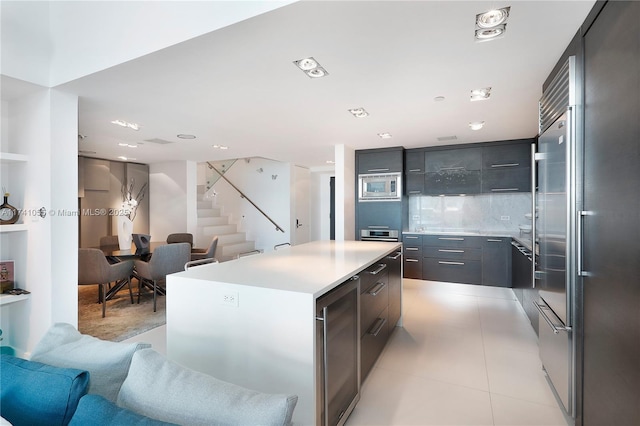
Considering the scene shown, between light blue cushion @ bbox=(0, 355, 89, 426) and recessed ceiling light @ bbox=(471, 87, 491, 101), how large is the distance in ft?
9.85

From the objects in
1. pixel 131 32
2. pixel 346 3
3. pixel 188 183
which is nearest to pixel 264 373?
pixel 346 3

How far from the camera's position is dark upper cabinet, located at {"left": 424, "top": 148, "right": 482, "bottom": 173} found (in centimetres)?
471

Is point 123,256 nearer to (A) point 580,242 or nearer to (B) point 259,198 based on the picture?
(B) point 259,198

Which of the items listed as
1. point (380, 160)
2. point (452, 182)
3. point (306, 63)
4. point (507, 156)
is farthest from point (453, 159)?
point (306, 63)

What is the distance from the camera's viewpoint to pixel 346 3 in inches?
57.7

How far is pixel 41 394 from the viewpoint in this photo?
87cm

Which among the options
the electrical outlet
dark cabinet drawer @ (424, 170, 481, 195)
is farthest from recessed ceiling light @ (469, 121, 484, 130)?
the electrical outlet

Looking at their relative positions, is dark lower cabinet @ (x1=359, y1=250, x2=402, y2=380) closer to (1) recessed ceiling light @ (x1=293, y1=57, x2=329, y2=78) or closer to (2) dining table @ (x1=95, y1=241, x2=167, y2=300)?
(1) recessed ceiling light @ (x1=293, y1=57, x2=329, y2=78)

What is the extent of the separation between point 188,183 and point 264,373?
5.44 m

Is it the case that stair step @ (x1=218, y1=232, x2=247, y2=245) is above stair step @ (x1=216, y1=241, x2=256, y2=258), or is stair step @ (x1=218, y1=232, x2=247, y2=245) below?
above

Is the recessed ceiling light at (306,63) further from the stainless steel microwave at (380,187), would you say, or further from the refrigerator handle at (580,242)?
the stainless steel microwave at (380,187)

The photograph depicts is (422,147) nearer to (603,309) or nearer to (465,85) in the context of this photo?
(465,85)

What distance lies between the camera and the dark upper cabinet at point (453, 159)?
4715 mm

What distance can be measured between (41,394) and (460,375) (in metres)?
2.50
